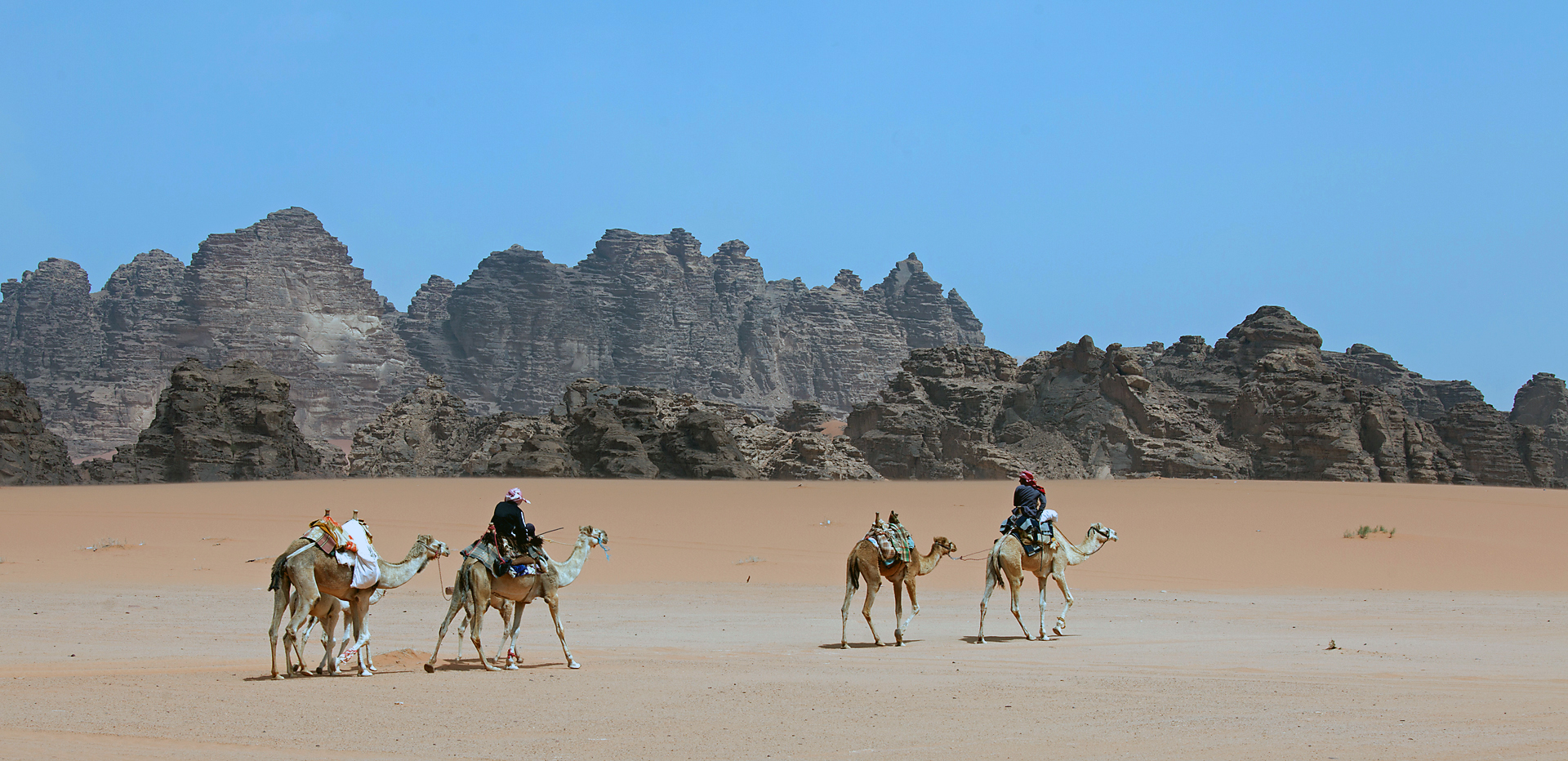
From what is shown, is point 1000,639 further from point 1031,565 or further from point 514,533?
point 514,533

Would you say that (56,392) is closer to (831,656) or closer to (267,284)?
(267,284)

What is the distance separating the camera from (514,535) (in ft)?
34.6

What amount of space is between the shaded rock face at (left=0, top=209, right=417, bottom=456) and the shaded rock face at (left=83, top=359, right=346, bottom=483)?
285 ft

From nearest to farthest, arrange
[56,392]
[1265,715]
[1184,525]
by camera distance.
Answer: [1265,715] < [1184,525] < [56,392]

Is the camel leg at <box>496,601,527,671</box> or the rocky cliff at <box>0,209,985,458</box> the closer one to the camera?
the camel leg at <box>496,601,527,671</box>

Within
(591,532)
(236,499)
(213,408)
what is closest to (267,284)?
(213,408)

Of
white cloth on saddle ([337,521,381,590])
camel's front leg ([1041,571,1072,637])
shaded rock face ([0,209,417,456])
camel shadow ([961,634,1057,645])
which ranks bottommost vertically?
camel shadow ([961,634,1057,645])

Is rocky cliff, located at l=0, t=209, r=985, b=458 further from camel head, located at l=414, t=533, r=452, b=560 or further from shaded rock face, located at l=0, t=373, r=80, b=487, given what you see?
camel head, located at l=414, t=533, r=452, b=560

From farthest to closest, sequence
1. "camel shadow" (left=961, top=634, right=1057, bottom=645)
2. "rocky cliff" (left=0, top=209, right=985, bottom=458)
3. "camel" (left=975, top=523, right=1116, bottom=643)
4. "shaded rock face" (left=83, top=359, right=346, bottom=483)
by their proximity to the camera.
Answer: "rocky cliff" (left=0, top=209, right=985, bottom=458), "shaded rock face" (left=83, top=359, right=346, bottom=483), "camel" (left=975, top=523, right=1116, bottom=643), "camel shadow" (left=961, top=634, right=1057, bottom=645)

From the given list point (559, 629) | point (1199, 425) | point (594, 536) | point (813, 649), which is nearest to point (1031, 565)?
point (813, 649)

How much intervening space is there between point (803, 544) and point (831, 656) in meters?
13.4

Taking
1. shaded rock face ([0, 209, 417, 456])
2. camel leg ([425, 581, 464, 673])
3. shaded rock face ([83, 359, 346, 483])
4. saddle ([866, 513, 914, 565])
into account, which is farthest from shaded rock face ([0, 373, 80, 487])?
shaded rock face ([0, 209, 417, 456])

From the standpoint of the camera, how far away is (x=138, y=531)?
83.0 ft

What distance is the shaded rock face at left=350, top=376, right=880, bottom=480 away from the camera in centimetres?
4188
